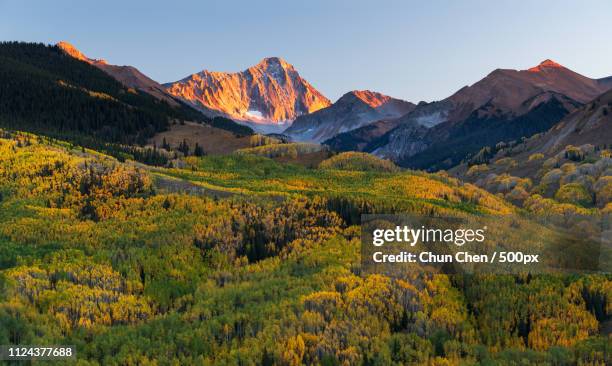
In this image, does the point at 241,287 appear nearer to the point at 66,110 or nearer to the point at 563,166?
the point at 563,166

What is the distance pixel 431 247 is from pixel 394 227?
1.56 metres

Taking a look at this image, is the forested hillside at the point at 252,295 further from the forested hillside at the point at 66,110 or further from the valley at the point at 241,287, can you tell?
the forested hillside at the point at 66,110

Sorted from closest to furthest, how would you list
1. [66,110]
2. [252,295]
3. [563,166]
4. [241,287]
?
[252,295] < [241,287] < [563,166] < [66,110]

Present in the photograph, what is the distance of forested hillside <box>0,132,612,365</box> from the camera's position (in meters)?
8.76

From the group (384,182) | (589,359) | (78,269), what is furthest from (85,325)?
(384,182)

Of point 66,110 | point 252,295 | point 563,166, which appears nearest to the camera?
point 252,295

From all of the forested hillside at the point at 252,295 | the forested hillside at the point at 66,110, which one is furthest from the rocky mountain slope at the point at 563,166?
the forested hillside at the point at 66,110

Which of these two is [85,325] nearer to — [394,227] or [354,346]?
[354,346]

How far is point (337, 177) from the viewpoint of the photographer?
34875 mm

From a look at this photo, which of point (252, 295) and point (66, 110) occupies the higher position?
point (66, 110)

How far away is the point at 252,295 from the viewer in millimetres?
11266

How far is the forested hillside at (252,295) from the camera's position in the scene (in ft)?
28.7

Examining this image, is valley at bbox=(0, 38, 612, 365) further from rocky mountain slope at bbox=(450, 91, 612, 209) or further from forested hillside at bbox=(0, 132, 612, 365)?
rocky mountain slope at bbox=(450, 91, 612, 209)

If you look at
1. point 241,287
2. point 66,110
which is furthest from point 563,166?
point 66,110
